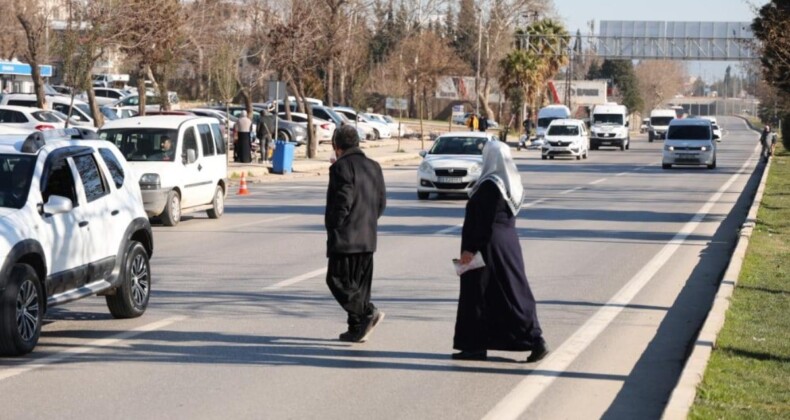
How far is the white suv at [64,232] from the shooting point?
9.74m

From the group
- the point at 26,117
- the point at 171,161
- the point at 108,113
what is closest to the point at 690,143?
the point at 108,113

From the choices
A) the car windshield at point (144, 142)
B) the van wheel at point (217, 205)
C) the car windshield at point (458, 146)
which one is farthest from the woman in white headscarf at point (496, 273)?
the car windshield at point (458, 146)

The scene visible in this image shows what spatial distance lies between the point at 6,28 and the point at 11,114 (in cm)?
2556

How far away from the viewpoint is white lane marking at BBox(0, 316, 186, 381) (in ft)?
30.6

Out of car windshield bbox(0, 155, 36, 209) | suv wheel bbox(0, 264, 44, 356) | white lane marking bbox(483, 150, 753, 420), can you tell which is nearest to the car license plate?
white lane marking bbox(483, 150, 753, 420)

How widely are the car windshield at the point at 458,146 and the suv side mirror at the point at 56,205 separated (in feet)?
65.3

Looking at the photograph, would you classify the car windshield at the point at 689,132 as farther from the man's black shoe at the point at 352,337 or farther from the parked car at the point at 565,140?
the man's black shoe at the point at 352,337

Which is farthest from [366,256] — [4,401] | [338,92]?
[338,92]

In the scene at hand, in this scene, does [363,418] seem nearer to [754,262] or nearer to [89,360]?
[89,360]

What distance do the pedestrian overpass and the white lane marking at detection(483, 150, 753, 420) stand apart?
253 ft

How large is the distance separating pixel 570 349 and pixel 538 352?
3.13 ft

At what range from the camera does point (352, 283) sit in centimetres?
1045

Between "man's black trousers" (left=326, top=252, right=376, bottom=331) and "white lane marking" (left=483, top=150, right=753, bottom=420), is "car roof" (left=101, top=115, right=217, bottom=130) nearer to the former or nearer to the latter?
"white lane marking" (left=483, top=150, right=753, bottom=420)

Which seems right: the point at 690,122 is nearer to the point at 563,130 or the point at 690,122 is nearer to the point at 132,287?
the point at 563,130
